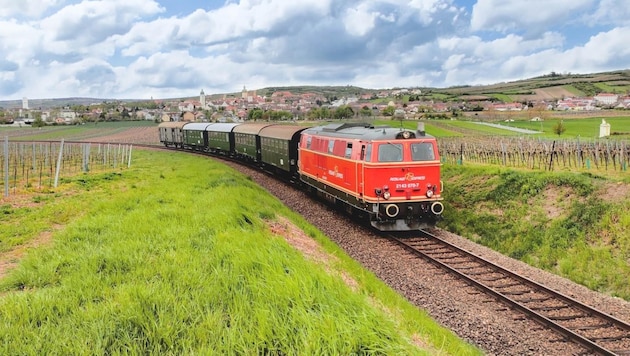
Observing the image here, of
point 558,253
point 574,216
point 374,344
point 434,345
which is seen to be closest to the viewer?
point 374,344

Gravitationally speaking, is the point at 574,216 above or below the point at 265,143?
below

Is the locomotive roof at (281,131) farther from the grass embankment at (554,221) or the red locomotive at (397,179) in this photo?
the red locomotive at (397,179)

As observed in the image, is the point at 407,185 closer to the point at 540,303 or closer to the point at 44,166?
the point at 540,303

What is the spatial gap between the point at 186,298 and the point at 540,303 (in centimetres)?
836

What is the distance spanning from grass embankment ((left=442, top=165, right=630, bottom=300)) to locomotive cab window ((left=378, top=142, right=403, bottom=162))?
4.86 meters

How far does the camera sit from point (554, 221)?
16.3 m

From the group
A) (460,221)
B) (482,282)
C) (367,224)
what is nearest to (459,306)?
(482,282)

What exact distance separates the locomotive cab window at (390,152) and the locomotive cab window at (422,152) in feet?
1.56

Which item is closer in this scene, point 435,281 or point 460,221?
point 435,281

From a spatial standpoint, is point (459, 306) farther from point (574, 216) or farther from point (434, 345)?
point (574, 216)

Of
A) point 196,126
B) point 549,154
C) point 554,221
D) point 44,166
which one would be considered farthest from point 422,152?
point 196,126

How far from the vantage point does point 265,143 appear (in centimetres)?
3275

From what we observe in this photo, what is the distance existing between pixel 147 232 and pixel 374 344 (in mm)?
6706

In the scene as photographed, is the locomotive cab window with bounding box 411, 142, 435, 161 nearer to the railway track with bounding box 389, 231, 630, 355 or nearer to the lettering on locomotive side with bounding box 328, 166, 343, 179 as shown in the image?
the railway track with bounding box 389, 231, 630, 355
